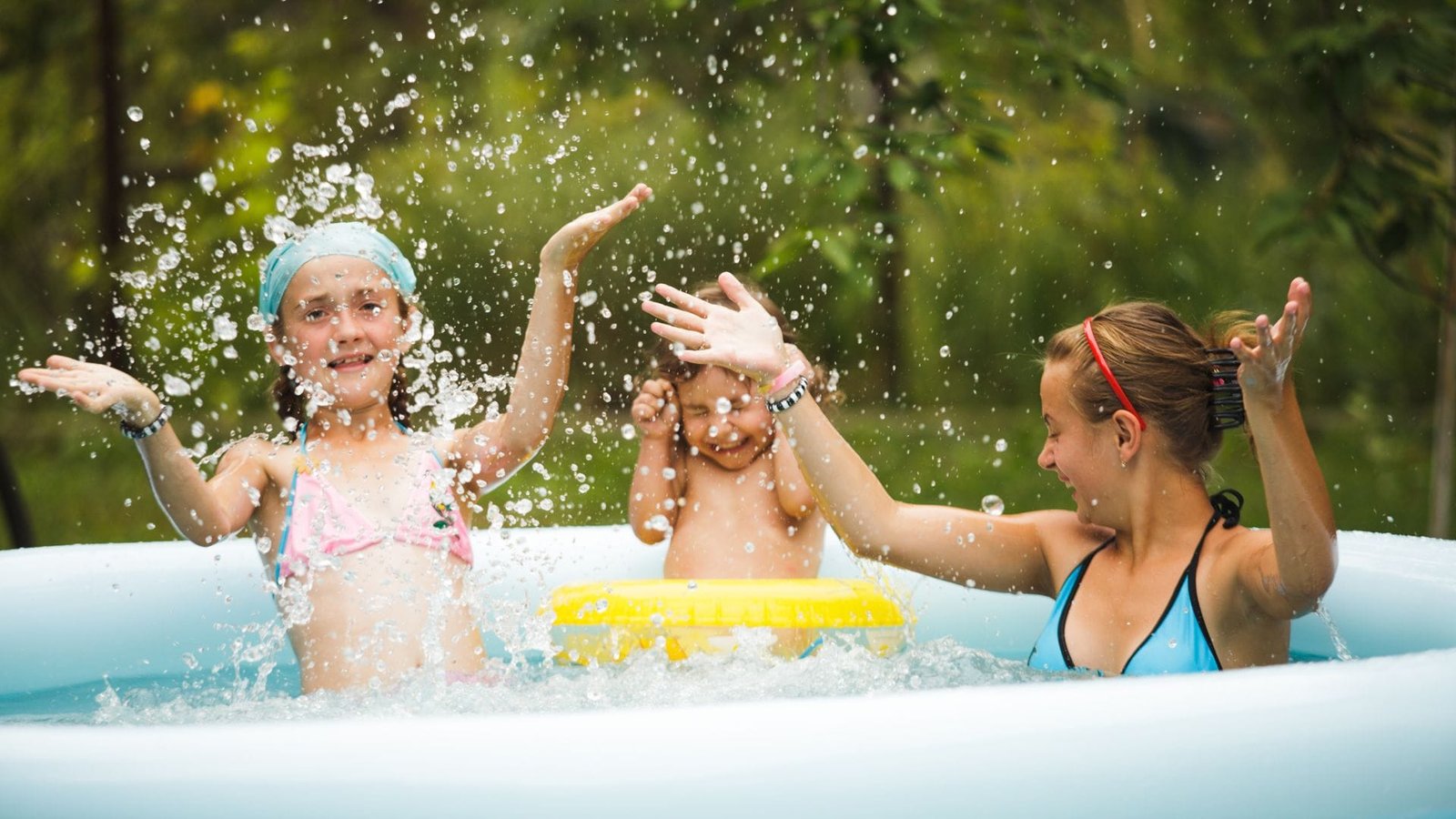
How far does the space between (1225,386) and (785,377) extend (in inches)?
28.3

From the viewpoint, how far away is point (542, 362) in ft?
8.97

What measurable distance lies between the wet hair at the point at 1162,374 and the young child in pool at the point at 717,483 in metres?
1.02

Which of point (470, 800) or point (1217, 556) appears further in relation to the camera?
point (1217, 556)

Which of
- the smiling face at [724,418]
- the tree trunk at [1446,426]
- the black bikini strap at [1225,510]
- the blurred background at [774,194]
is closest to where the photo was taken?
the black bikini strap at [1225,510]

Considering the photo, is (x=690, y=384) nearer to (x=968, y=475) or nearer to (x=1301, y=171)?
(x=1301, y=171)

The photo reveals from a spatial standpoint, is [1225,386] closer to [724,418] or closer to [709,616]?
[709,616]

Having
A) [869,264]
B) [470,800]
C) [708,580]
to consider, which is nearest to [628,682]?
[708,580]

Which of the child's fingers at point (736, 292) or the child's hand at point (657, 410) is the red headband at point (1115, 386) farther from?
the child's hand at point (657, 410)

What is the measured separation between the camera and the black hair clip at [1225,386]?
7.77ft

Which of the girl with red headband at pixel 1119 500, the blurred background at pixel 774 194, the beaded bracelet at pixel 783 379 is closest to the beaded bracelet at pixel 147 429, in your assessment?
the blurred background at pixel 774 194

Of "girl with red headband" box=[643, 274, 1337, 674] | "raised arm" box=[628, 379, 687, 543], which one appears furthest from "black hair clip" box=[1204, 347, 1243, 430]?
"raised arm" box=[628, 379, 687, 543]

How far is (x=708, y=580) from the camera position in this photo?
291 cm

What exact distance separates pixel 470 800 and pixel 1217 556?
1.32 m

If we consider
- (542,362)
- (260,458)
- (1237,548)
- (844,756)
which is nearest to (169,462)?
(260,458)
